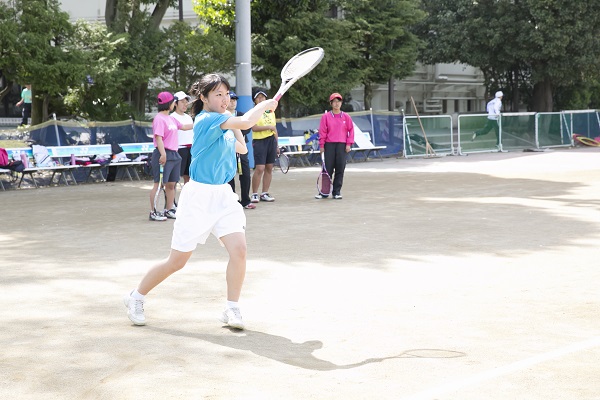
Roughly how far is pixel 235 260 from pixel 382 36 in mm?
26906

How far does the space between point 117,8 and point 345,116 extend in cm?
1250

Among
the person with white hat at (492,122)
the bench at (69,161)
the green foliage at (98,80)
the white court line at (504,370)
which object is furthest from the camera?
the person with white hat at (492,122)

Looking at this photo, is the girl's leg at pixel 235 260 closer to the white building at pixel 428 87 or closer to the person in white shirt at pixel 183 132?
the person in white shirt at pixel 183 132

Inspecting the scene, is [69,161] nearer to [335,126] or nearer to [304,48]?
[335,126]

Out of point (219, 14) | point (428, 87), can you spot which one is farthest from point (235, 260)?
point (428, 87)

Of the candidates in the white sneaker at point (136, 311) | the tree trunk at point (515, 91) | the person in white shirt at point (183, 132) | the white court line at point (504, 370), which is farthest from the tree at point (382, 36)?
the white court line at point (504, 370)

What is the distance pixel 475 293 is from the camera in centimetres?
823

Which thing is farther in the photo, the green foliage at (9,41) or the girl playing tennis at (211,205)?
the green foliage at (9,41)

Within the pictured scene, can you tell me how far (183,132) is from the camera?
14.3 m

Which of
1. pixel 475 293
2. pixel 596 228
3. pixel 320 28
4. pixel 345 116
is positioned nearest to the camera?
pixel 475 293

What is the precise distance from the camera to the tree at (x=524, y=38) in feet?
117

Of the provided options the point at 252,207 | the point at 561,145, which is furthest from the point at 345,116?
the point at 561,145

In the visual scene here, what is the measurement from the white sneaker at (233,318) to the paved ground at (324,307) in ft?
0.37

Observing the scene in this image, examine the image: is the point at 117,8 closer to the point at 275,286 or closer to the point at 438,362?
the point at 275,286
